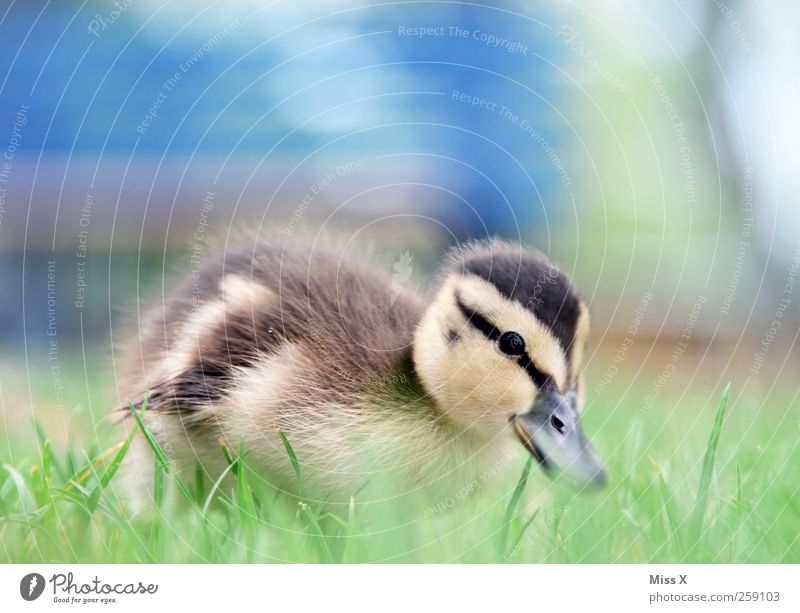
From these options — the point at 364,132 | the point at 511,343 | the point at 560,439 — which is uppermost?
the point at 364,132

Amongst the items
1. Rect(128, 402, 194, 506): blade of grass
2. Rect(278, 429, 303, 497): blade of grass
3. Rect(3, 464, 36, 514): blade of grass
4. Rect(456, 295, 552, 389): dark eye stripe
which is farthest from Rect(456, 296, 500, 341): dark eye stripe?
Rect(3, 464, 36, 514): blade of grass

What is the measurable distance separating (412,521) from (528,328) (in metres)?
0.26

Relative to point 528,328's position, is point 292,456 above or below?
below

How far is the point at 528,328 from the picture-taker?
3.21 ft

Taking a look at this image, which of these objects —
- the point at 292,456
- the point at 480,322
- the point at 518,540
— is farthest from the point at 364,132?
the point at 518,540

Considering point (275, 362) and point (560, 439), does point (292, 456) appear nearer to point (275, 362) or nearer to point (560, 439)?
point (275, 362)

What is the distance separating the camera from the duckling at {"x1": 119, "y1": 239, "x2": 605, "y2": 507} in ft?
3.27

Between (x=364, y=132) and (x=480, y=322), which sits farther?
(x=364, y=132)

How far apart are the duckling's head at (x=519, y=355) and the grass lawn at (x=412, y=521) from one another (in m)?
0.06

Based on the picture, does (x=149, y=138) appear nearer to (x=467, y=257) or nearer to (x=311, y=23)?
(x=311, y=23)

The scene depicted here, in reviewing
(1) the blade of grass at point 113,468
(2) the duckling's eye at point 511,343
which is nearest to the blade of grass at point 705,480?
(2) the duckling's eye at point 511,343

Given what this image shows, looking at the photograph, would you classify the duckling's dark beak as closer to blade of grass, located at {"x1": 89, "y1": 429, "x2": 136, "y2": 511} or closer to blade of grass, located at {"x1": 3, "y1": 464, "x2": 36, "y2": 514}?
blade of grass, located at {"x1": 89, "y1": 429, "x2": 136, "y2": 511}

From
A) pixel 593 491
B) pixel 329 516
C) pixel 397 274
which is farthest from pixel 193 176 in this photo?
pixel 593 491

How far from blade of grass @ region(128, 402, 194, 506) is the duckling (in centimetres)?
2
